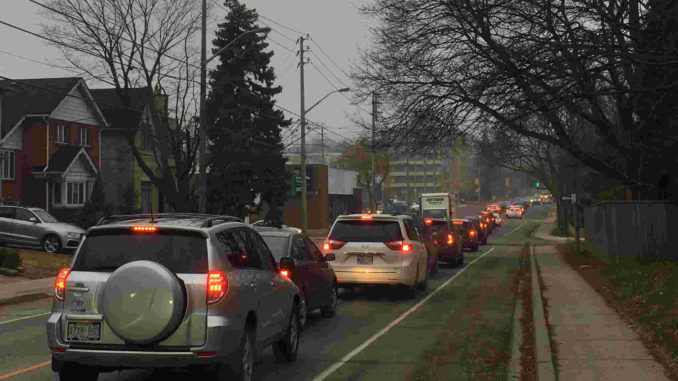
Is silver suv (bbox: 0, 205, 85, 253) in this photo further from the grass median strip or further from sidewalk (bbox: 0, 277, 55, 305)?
the grass median strip

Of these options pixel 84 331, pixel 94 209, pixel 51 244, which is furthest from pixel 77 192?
pixel 84 331

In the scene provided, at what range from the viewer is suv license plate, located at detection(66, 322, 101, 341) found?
7.33 m

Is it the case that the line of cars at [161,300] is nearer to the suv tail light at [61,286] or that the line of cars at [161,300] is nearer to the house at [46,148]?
the suv tail light at [61,286]

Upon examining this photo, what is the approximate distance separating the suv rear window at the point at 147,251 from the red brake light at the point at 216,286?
0.29 ft

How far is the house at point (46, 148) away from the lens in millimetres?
46500

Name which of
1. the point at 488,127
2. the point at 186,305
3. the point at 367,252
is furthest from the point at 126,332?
the point at 488,127

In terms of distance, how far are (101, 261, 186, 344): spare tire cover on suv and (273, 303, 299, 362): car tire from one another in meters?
2.89

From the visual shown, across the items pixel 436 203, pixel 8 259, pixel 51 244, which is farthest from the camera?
pixel 436 203

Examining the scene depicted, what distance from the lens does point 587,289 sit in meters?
20.0

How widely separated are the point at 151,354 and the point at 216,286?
813 millimetres

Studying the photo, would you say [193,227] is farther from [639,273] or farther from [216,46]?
[216,46]

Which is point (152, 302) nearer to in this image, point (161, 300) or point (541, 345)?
point (161, 300)

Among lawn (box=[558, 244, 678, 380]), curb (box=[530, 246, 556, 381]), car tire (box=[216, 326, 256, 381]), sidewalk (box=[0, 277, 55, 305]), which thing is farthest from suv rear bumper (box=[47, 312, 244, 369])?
sidewalk (box=[0, 277, 55, 305])

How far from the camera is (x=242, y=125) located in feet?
155
